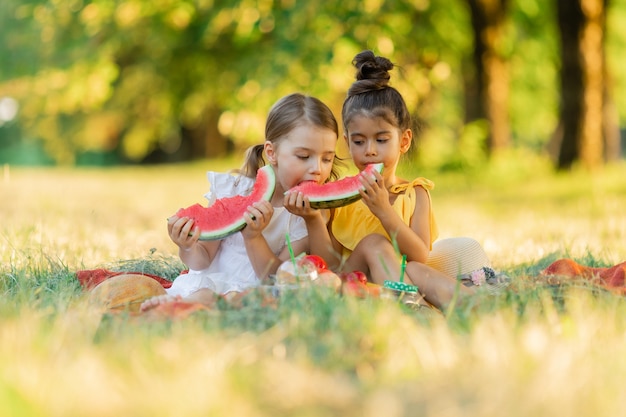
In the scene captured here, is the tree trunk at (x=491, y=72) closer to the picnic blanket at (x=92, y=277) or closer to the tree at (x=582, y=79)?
the tree at (x=582, y=79)

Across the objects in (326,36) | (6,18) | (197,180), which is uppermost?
(6,18)

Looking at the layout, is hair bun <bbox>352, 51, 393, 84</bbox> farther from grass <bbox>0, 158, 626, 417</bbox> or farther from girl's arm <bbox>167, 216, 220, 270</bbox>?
grass <bbox>0, 158, 626, 417</bbox>

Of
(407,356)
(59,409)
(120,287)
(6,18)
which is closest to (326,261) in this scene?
(120,287)

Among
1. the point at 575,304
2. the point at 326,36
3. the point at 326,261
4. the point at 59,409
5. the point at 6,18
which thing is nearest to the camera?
the point at 59,409

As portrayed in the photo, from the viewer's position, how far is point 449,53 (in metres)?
15.4

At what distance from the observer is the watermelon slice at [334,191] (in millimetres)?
4070

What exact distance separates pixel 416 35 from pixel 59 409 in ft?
33.4

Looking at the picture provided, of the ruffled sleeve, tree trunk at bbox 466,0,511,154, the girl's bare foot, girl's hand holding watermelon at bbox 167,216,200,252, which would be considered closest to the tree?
tree trunk at bbox 466,0,511,154

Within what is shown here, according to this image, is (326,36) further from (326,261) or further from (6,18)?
(6,18)

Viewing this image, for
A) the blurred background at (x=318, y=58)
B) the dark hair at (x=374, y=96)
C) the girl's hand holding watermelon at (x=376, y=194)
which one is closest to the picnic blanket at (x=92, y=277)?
the girl's hand holding watermelon at (x=376, y=194)

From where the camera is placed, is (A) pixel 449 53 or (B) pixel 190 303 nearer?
(B) pixel 190 303

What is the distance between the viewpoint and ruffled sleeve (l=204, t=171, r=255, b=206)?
470cm

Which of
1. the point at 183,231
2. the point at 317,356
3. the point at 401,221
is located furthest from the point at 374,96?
the point at 317,356

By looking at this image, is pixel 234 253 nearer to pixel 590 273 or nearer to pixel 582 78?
pixel 590 273
